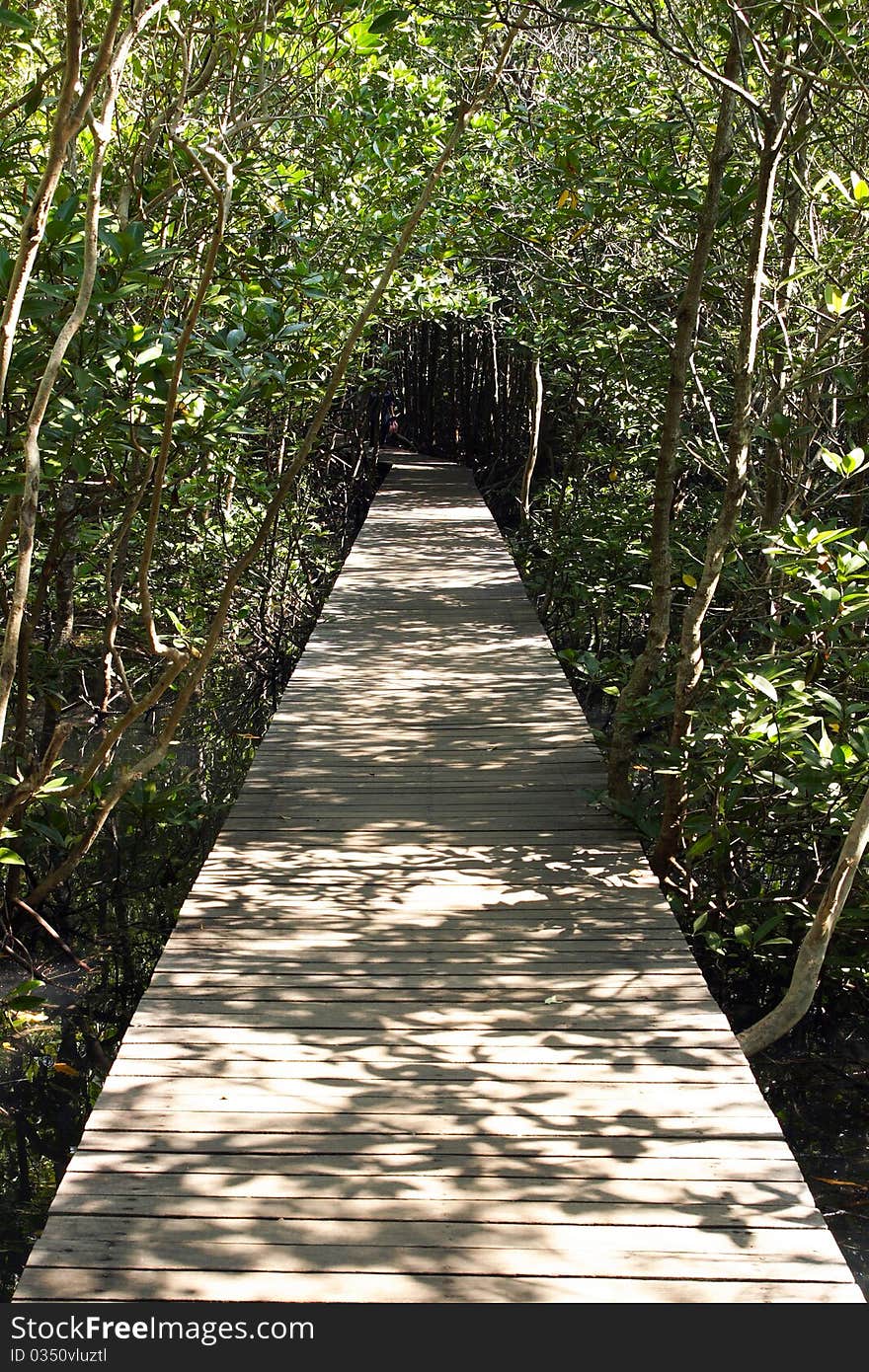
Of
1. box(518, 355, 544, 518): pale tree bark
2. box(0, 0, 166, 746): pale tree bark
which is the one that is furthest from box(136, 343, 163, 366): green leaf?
box(518, 355, 544, 518): pale tree bark

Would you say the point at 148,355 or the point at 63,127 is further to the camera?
the point at 148,355

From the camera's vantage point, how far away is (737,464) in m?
3.22

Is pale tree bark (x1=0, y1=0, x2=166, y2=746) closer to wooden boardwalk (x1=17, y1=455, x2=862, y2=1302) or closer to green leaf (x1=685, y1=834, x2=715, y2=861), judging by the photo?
wooden boardwalk (x1=17, y1=455, x2=862, y2=1302)

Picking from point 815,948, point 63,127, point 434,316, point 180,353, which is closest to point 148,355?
point 180,353

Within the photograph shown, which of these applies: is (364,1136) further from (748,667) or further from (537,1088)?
(748,667)

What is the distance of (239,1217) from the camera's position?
2.02 metres

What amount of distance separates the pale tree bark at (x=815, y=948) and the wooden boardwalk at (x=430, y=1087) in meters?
0.16

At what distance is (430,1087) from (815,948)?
85 centimetres

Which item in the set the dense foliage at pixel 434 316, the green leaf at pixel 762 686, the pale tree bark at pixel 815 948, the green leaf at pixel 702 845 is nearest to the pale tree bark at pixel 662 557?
the dense foliage at pixel 434 316

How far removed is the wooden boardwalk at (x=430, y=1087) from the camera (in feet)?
6.33

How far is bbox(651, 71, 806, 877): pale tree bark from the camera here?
10.1 feet

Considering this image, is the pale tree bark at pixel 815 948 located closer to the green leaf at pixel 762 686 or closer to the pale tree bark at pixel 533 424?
the green leaf at pixel 762 686

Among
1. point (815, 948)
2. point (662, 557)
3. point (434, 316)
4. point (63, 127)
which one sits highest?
point (434, 316)

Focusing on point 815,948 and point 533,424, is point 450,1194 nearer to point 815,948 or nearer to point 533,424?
point 815,948
